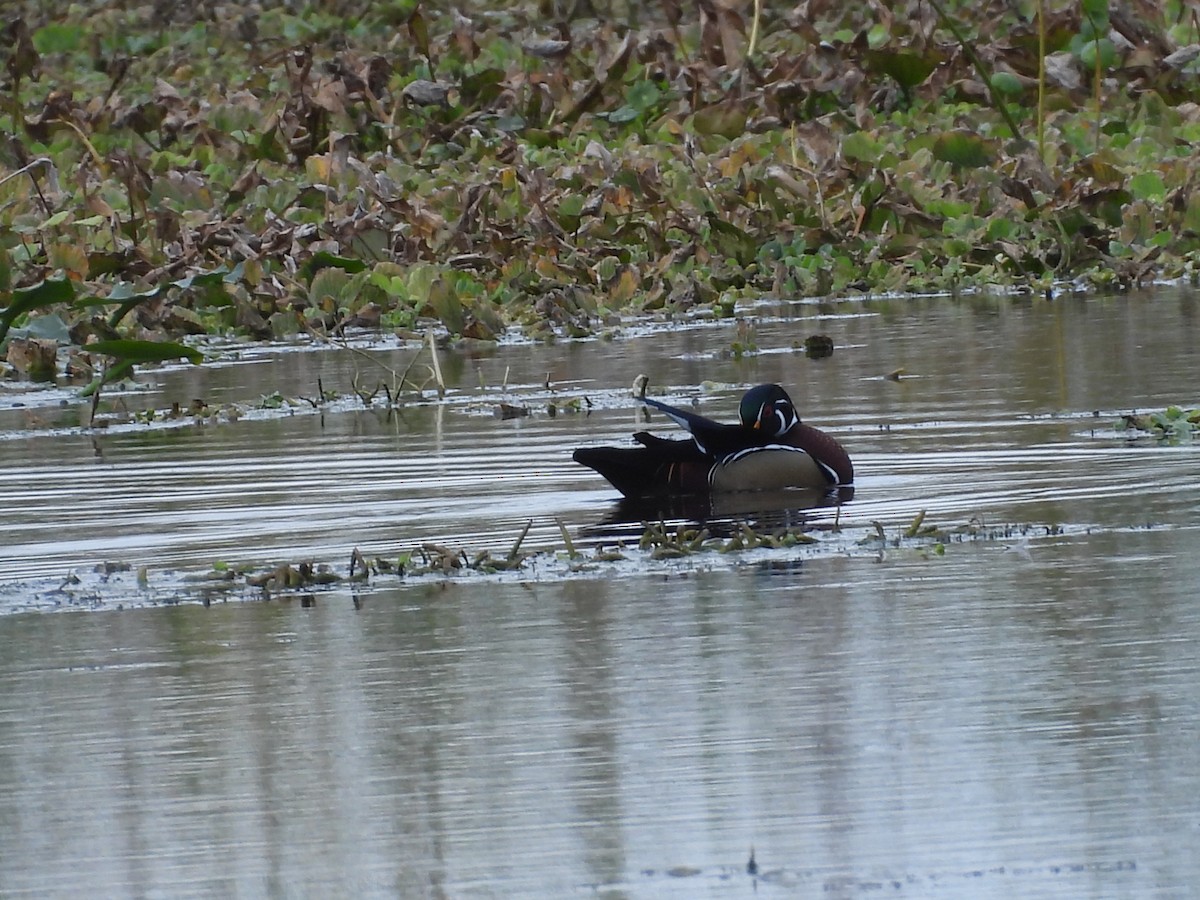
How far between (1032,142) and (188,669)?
1259cm

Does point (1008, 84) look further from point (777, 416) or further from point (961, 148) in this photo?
point (777, 416)

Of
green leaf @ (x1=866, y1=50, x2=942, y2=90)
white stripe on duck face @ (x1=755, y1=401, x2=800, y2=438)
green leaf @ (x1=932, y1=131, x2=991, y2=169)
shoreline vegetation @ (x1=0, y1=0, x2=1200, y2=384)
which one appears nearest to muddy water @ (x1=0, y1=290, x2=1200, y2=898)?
white stripe on duck face @ (x1=755, y1=401, x2=800, y2=438)

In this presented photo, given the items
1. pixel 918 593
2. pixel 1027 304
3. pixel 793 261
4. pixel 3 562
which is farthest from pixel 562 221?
pixel 918 593

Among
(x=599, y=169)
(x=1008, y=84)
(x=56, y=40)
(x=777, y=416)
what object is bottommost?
(x=777, y=416)

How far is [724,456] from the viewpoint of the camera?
32.1 ft

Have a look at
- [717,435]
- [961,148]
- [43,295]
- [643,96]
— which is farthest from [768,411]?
[643,96]

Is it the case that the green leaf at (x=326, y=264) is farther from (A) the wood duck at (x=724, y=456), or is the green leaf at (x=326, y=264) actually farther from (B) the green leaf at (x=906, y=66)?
(B) the green leaf at (x=906, y=66)

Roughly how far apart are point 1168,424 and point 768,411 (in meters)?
1.43

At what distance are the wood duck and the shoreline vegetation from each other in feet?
7.90

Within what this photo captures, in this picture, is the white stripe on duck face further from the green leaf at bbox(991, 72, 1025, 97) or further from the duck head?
the green leaf at bbox(991, 72, 1025, 97)

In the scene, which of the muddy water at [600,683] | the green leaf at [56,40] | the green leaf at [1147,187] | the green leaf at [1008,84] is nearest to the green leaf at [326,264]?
the muddy water at [600,683]

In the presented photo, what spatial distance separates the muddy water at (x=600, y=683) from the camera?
5.12m

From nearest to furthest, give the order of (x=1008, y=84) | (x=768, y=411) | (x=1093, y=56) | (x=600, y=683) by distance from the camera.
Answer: (x=600, y=683)
(x=768, y=411)
(x=1008, y=84)
(x=1093, y=56)

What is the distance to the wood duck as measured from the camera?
9641 millimetres
